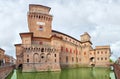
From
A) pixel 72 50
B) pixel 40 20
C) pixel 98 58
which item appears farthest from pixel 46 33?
pixel 98 58

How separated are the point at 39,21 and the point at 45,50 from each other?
1074 centimetres

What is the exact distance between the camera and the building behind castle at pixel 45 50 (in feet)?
150

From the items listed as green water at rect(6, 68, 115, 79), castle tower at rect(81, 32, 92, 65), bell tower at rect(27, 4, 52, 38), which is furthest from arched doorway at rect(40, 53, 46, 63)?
castle tower at rect(81, 32, 92, 65)

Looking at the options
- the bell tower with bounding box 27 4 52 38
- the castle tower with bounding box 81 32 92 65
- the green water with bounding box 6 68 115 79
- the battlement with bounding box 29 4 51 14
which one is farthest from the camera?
the castle tower with bounding box 81 32 92 65

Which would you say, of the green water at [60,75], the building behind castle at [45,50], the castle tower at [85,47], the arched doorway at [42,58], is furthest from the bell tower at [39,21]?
the castle tower at [85,47]

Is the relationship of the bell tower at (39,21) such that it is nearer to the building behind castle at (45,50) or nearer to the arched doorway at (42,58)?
the building behind castle at (45,50)

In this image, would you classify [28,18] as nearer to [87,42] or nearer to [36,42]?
[36,42]

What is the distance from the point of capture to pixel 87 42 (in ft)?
A: 259

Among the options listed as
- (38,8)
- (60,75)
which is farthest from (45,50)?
(38,8)

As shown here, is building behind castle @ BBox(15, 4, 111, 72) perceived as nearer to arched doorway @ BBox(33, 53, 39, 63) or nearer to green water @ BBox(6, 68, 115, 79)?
arched doorway @ BBox(33, 53, 39, 63)

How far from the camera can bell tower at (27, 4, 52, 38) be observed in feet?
173

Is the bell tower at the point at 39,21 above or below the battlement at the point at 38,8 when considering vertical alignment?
below

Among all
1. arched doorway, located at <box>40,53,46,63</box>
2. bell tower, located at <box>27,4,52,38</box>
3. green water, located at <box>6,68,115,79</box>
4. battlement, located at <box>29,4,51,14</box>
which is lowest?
green water, located at <box>6,68,115,79</box>

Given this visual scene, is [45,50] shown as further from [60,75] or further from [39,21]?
[60,75]
